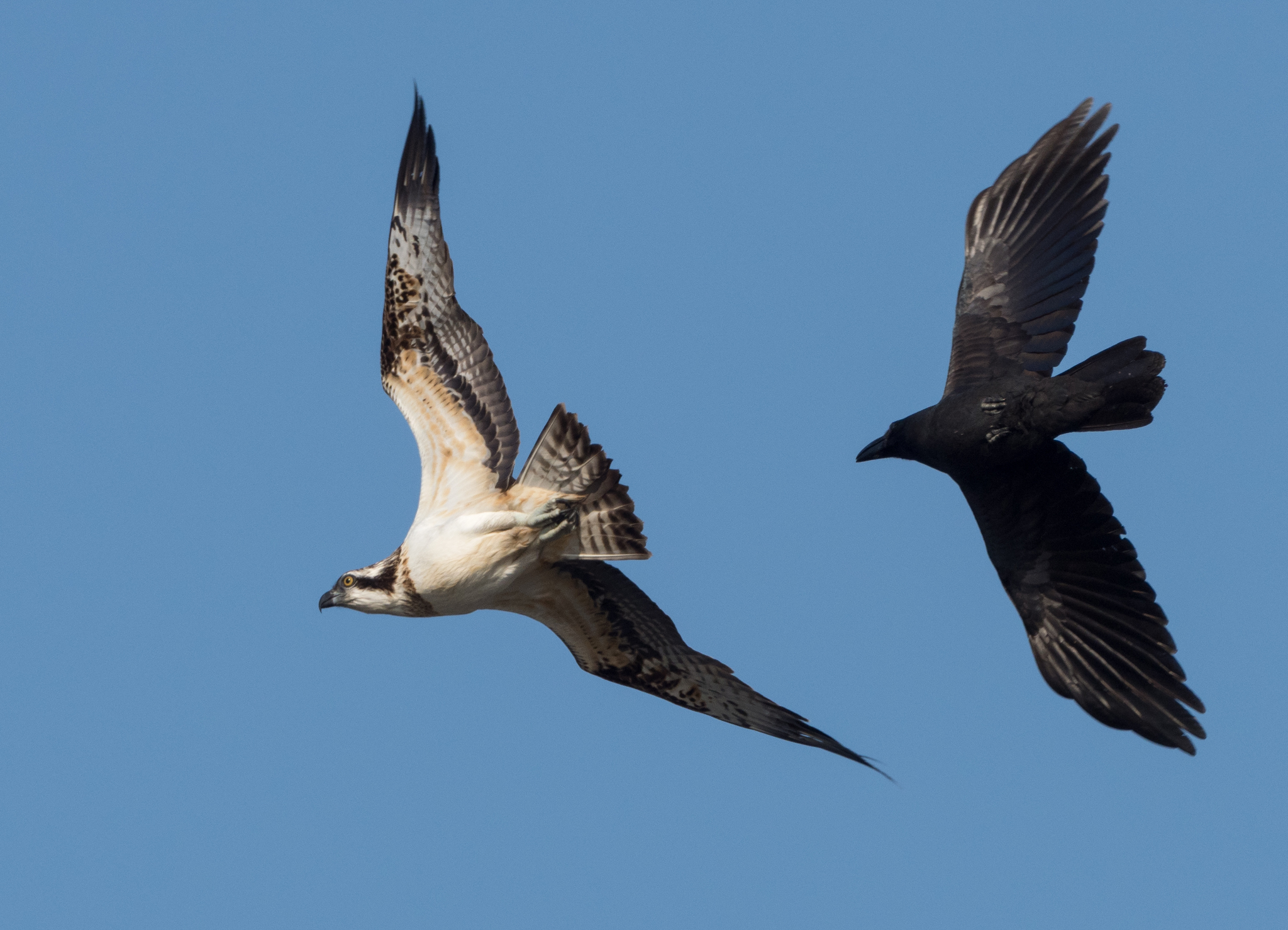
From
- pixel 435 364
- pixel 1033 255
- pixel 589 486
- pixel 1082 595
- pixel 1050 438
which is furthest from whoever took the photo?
pixel 1033 255

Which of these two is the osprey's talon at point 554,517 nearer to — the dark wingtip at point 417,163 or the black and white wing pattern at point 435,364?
the black and white wing pattern at point 435,364

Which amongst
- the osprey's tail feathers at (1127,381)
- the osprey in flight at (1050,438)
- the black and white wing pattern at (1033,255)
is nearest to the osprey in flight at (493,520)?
the osprey in flight at (1050,438)

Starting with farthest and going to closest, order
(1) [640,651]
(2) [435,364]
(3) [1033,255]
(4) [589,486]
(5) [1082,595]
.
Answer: (3) [1033,255] < (5) [1082,595] < (1) [640,651] < (2) [435,364] < (4) [589,486]

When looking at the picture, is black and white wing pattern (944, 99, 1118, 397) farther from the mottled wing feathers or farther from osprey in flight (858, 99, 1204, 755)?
the mottled wing feathers

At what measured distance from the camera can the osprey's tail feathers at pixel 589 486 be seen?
439 inches

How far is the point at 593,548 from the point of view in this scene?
11320mm

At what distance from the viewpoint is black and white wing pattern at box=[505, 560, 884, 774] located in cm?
1206

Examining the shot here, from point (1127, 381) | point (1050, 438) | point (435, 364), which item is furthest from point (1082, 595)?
point (435, 364)

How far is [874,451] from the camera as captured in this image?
12.9 m

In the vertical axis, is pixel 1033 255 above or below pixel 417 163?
below

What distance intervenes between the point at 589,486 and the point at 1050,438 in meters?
3.16

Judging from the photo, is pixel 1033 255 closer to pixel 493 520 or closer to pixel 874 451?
pixel 874 451

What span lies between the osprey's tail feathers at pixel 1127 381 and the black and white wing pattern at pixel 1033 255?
866mm

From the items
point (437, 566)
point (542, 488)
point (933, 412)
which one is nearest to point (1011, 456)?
point (933, 412)
